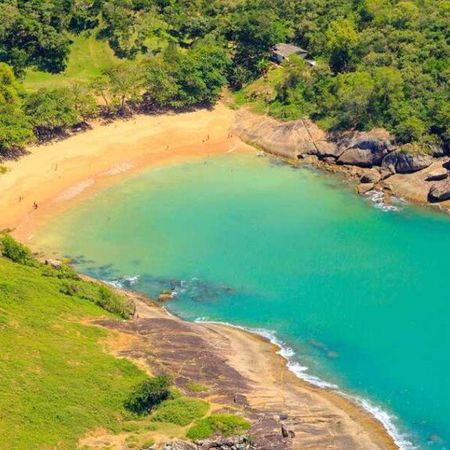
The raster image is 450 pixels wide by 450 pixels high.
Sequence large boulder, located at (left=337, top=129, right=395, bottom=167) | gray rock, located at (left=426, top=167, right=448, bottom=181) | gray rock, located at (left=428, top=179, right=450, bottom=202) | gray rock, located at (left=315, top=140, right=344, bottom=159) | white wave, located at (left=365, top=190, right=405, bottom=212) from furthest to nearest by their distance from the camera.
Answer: gray rock, located at (left=315, top=140, right=344, bottom=159) → large boulder, located at (left=337, top=129, right=395, bottom=167) → gray rock, located at (left=426, top=167, right=448, bottom=181) → gray rock, located at (left=428, top=179, right=450, bottom=202) → white wave, located at (left=365, top=190, right=405, bottom=212)

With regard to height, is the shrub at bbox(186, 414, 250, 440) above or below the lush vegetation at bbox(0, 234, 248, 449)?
below

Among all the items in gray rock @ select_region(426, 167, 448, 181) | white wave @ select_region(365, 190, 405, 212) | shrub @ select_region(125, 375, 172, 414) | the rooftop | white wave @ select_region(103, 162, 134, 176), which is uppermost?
the rooftop

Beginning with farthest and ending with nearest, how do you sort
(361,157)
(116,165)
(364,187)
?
(116,165) → (361,157) → (364,187)

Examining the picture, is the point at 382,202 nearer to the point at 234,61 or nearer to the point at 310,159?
the point at 310,159

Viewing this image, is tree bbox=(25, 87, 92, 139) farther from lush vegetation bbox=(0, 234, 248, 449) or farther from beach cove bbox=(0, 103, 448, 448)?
lush vegetation bbox=(0, 234, 248, 449)

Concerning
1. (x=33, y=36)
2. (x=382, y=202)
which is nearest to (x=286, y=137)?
(x=382, y=202)

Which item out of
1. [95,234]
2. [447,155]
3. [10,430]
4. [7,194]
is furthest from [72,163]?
[10,430]

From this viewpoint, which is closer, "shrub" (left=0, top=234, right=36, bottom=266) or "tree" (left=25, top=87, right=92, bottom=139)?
"shrub" (left=0, top=234, right=36, bottom=266)

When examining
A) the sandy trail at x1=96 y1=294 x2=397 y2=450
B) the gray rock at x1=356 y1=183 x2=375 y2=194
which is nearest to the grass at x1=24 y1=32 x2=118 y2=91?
the gray rock at x1=356 y1=183 x2=375 y2=194
